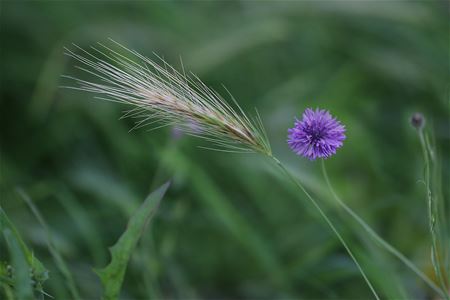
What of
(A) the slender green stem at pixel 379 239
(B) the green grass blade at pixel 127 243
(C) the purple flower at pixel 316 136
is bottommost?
(B) the green grass blade at pixel 127 243

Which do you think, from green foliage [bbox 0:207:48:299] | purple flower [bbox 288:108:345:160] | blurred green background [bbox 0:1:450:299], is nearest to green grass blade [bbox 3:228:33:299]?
green foliage [bbox 0:207:48:299]

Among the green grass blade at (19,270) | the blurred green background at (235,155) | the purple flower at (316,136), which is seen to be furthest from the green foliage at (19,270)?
the blurred green background at (235,155)

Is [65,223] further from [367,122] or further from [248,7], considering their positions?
[248,7]

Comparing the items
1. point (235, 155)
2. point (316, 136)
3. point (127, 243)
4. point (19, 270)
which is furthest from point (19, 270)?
point (235, 155)

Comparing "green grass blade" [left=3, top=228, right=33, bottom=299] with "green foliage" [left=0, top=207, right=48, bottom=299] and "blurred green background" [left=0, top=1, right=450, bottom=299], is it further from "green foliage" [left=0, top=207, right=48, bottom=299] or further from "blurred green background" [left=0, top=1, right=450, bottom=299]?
"blurred green background" [left=0, top=1, right=450, bottom=299]

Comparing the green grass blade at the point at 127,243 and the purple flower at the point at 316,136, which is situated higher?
the purple flower at the point at 316,136

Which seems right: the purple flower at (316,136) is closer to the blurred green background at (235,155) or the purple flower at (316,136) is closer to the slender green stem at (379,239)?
the slender green stem at (379,239)
